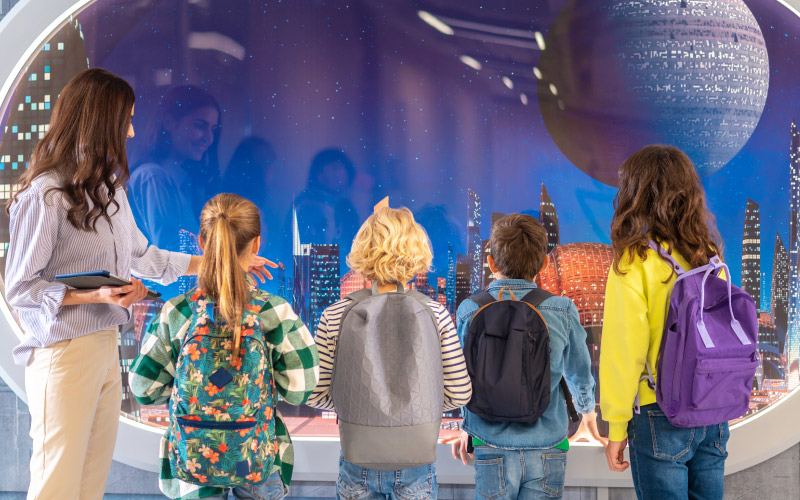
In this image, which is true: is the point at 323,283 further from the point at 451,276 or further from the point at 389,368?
the point at 389,368

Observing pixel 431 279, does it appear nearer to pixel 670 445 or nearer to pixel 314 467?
pixel 314 467

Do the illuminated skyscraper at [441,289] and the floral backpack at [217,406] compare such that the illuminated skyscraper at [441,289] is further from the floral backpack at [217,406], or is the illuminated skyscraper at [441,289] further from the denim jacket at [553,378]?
the floral backpack at [217,406]

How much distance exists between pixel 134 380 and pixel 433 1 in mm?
1694

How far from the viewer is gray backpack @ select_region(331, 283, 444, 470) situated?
146cm

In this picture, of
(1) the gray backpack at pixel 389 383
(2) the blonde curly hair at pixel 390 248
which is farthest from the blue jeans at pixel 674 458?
(2) the blonde curly hair at pixel 390 248

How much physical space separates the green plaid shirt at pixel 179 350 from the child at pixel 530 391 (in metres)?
0.48

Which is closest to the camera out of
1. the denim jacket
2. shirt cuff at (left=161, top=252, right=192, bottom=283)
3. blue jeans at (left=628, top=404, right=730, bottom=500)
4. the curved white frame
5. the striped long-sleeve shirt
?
blue jeans at (left=628, top=404, right=730, bottom=500)

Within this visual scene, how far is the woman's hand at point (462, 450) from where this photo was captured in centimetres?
196

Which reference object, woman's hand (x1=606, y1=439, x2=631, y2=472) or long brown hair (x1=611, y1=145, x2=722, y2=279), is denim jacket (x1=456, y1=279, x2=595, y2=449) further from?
long brown hair (x1=611, y1=145, x2=722, y2=279)

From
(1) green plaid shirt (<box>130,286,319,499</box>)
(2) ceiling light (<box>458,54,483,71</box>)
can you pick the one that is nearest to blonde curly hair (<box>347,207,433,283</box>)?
(1) green plaid shirt (<box>130,286,319,499</box>)

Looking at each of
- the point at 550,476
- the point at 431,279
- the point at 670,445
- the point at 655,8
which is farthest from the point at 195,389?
the point at 655,8

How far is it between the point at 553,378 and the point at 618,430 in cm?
25

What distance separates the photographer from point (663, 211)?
4.95 ft

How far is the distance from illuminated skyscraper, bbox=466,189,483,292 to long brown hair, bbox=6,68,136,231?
1258 millimetres
